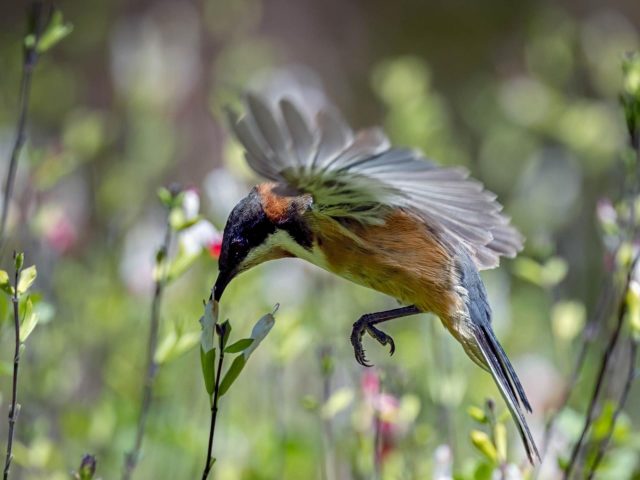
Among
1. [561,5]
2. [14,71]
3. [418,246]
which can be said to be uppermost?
[561,5]

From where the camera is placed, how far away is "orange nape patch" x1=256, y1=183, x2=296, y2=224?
5.50ft

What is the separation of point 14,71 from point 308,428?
1328 mm

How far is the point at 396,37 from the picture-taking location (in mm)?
6016

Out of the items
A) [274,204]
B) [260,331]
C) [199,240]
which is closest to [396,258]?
[274,204]

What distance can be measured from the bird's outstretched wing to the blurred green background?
0.32m

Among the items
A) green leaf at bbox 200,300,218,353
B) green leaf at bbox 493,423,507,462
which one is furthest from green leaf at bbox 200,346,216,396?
green leaf at bbox 493,423,507,462

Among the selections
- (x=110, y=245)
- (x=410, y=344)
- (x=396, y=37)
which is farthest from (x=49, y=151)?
(x=396, y=37)

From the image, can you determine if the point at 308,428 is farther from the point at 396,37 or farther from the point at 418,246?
the point at 396,37

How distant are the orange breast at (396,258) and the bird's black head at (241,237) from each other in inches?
3.6

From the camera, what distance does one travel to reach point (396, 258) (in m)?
1.75

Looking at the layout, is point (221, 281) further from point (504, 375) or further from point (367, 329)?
point (504, 375)

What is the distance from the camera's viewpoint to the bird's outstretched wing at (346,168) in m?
1.40

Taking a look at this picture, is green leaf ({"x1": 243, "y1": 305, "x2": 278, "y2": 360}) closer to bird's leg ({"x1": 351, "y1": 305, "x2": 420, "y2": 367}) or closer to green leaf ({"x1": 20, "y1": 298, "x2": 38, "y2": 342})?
green leaf ({"x1": 20, "y1": 298, "x2": 38, "y2": 342})

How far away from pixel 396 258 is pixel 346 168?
0.31 meters
